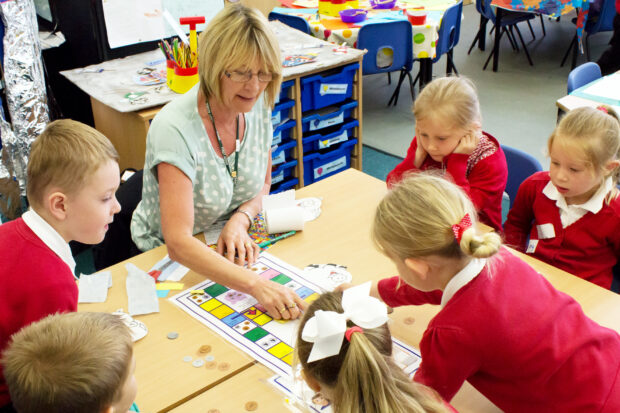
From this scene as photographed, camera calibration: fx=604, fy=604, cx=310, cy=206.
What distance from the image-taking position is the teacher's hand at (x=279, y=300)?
4.59 ft

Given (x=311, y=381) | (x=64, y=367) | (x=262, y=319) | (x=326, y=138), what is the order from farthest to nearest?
(x=326, y=138) < (x=262, y=319) < (x=311, y=381) < (x=64, y=367)

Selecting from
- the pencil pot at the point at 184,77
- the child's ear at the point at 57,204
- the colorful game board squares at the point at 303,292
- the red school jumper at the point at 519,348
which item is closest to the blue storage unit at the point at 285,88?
the pencil pot at the point at 184,77

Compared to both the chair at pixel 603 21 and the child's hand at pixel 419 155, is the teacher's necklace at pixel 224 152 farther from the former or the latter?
the chair at pixel 603 21

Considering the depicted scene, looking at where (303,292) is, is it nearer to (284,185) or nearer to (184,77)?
(184,77)

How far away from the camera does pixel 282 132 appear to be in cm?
315

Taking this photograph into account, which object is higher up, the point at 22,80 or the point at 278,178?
the point at 22,80

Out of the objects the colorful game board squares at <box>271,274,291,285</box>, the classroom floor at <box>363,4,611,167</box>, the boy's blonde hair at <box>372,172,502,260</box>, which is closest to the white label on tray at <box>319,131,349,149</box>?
the classroom floor at <box>363,4,611,167</box>

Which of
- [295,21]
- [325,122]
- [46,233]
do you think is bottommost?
[325,122]

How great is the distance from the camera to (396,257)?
1184 millimetres

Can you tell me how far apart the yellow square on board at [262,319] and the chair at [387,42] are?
2649 mm

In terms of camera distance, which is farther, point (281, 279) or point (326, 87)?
point (326, 87)

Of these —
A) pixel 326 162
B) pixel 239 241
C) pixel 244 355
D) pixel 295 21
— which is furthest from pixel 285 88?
pixel 244 355

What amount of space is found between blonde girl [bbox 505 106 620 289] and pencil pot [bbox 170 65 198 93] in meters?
1.52

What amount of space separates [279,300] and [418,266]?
1.30 ft
